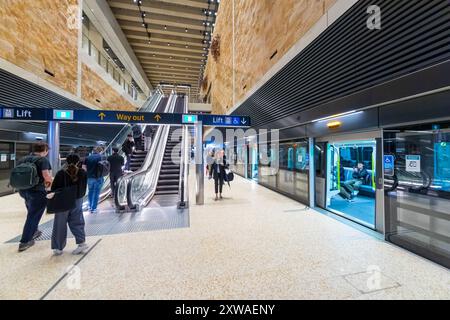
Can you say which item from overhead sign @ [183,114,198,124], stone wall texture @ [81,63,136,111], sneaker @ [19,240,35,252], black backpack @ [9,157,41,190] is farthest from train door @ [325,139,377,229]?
stone wall texture @ [81,63,136,111]

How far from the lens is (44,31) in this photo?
660 cm

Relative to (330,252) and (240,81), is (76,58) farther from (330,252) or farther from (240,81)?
(330,252)

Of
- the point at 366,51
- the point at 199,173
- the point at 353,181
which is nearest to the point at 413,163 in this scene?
the point at 366,51

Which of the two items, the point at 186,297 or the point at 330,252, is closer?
the point at 186,297

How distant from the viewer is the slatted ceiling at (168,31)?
14102 mm

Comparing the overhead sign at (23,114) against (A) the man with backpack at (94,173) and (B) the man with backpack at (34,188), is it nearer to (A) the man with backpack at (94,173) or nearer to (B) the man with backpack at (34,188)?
(A) the man with backpack at (94,173)

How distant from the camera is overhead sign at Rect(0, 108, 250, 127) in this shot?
16.5 ft

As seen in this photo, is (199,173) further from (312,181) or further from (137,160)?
(137,160)

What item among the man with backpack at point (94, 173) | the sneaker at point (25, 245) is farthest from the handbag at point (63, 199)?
the man with backpack at point (94, 173)

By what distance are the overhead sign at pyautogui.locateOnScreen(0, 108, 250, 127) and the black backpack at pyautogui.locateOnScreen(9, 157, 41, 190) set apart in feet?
9.26

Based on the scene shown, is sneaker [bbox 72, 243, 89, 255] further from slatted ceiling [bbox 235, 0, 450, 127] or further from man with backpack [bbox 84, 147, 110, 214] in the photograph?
slatted ceiling [bbox 235, 0, 450, 127]

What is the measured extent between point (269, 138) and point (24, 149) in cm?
873
